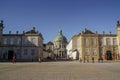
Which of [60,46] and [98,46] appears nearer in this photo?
[98,46]

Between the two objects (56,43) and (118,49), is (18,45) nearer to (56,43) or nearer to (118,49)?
(118,49)

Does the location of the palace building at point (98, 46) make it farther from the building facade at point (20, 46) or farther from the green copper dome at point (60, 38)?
the green copper dome at point (60, 38)

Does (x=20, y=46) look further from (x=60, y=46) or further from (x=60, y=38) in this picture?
(x=60, y=38)

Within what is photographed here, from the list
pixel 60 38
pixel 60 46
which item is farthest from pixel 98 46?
pixel 60 38

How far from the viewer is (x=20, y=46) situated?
206ft

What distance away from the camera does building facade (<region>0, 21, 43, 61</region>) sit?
205ft

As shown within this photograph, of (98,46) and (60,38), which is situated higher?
(60,38)

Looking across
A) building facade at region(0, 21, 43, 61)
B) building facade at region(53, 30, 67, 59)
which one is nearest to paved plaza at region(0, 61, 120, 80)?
building facade at region(0, 21, 43, 61)

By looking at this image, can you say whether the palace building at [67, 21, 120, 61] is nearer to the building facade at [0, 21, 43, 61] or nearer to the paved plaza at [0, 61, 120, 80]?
the building facade at [0, 21, 43, 61]

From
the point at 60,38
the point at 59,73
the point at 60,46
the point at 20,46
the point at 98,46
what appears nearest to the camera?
the point at 59,73

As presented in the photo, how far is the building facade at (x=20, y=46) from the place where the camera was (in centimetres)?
6244

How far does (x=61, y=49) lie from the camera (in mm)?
155625

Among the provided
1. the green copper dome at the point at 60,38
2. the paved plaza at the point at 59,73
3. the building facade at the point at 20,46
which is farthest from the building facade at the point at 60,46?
the paved plaza at the point at 59,73

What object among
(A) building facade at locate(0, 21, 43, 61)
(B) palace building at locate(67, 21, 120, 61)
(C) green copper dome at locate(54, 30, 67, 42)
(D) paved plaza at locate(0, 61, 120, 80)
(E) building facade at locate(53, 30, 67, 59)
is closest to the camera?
(D) paved plaza at locate(0, 61, 120, 80)
